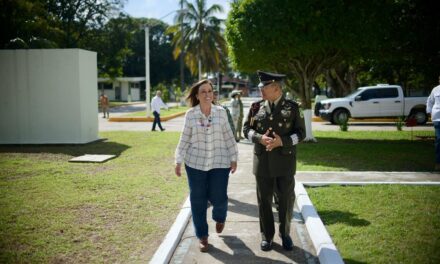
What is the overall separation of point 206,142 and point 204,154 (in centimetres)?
14

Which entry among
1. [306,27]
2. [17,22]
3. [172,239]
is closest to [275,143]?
[172,239]

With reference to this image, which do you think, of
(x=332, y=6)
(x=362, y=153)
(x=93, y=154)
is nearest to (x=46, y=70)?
(x=93, y=154)

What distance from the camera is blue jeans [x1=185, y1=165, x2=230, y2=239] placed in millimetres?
5059

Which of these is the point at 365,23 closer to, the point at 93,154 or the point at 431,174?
the point at 431,174

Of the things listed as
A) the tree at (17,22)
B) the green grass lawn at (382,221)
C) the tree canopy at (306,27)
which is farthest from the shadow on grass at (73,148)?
the tree at (17,22)

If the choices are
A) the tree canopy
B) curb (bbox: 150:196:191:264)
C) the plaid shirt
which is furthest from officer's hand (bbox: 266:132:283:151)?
the tree canopy

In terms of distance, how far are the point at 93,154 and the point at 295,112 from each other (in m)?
8.76

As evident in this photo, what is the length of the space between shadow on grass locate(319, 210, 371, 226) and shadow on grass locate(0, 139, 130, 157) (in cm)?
773

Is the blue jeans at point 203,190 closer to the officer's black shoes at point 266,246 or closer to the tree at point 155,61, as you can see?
the officer's black shoes at point 266,246

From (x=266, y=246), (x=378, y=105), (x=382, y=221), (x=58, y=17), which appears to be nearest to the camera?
(x=266, y=246)

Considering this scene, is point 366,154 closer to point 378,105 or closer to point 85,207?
point 85,207

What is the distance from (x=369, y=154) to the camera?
1223 centimetres

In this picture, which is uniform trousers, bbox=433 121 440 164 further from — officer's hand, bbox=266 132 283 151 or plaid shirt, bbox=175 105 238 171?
plaid shirt, bbox=175 105 238 171

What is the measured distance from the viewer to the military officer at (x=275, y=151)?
4934 mm
